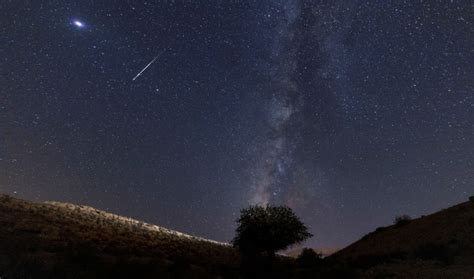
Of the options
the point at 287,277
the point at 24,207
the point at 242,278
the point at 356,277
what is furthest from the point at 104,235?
the point at 356,277

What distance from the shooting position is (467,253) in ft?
76.6

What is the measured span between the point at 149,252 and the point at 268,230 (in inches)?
399

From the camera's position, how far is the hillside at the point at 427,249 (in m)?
20.2

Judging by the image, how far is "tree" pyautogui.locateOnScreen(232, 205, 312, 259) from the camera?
3353 cm

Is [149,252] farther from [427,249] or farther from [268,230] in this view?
[427,249]

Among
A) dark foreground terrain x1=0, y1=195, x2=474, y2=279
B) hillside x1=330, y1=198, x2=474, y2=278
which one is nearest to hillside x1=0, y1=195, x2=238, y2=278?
dark foreground terrain x1=0, y1=195, x2=474, y2=279

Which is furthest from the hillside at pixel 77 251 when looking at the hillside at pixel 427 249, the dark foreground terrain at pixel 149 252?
the hillside at pixel 427 249

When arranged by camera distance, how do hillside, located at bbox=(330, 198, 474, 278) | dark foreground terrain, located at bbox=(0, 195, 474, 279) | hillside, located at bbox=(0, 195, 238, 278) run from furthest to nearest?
hillside, located at bbox=(330, 198, 474, 278) → dark foreground terrain, located at bbox=(0, 195, 474, 279) → hillside, located at bbox=(0, 195, 238, 278)

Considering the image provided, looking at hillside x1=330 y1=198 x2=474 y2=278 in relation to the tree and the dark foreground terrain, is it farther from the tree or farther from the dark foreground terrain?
the tree

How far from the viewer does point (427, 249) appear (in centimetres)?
2545

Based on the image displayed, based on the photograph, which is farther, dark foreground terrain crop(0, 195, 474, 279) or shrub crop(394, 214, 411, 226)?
shrub crop(394, 214, 411, 226)

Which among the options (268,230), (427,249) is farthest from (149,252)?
(427,249)

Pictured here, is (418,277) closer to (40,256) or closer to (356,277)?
(356,277)

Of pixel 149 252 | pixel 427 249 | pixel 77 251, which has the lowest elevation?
pixel 427 249
